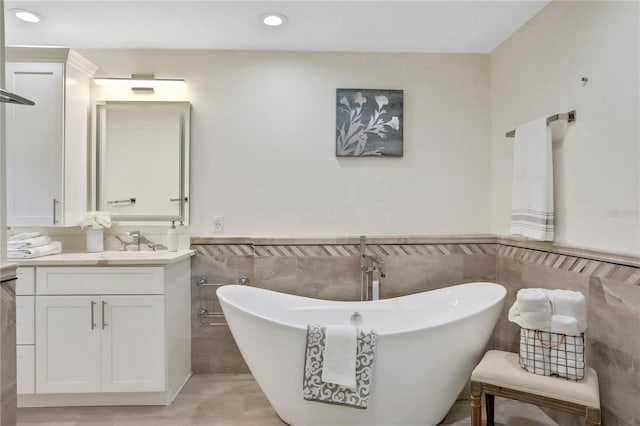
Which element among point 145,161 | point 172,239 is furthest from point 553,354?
point 145,161

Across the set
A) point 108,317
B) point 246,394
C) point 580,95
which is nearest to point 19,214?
point 108,317

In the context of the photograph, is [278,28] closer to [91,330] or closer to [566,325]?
[91,330]

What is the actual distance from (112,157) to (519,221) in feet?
9.18

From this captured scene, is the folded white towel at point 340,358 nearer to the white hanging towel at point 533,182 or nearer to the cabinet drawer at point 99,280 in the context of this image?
the cabinet drawer at point 99,280

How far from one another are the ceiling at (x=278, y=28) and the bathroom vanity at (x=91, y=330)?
1.47m

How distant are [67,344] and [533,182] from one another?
2.87 m

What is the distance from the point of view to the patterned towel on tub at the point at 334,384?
180 centimetres

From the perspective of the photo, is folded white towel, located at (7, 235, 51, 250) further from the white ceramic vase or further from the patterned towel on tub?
the patterned towel on tub

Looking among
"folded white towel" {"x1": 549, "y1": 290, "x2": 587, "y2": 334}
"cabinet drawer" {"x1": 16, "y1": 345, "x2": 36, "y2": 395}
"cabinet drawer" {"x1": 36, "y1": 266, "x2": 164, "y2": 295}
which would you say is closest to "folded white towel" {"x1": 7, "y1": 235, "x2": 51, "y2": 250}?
"cabinet drawer" {"x1": 36, "y1": 266, "x2": 164, "y2": 295}

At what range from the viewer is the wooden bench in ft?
5.06

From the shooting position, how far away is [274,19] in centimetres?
227

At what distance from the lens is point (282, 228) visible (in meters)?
2.74

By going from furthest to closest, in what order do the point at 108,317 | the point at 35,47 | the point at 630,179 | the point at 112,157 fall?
the point at 112,157 → the point at 35,47 → the point at 108,317 → the point at 630,179

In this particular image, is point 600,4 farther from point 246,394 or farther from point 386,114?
point 246,394
